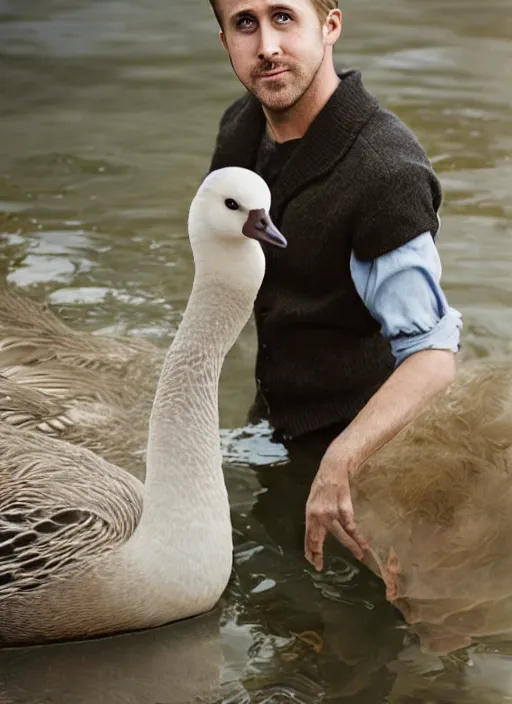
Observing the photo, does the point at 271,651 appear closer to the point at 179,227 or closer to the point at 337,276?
the point at 337,276

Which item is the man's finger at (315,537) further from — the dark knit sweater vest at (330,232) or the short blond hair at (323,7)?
the short blond hair at (323,7)

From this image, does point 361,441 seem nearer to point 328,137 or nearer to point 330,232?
point 330,232

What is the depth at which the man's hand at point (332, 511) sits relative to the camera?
9.70 feet

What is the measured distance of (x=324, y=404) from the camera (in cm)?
384

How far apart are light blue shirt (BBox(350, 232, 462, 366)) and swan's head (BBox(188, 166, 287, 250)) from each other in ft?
1.54

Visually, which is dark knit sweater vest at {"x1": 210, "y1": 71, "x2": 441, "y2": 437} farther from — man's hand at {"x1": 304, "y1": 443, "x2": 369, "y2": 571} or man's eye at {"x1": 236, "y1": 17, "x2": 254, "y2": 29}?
man's hand at {"x1": 304, "y1": 443, "x2": 369, "y2": 571}

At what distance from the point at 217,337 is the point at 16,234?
2.83 m

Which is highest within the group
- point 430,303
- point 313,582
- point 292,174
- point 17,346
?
point 292,174

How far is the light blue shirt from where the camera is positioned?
10.6 ft

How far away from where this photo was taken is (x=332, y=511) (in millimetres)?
2973

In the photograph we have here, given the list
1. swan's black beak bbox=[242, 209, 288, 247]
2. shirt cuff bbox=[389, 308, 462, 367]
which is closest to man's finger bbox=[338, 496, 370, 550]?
shirt cuff bbox=[389, 308, 462, 367]

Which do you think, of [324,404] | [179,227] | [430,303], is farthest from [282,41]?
[179,227]

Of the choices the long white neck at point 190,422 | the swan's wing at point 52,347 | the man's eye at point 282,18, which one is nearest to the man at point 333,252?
the man's eye at point 282,18

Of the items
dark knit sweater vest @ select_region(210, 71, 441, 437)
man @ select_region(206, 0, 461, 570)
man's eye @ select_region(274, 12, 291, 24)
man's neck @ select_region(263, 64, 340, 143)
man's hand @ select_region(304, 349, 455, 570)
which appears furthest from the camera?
man's neck @ select_region(263, 64, 340, 143)
